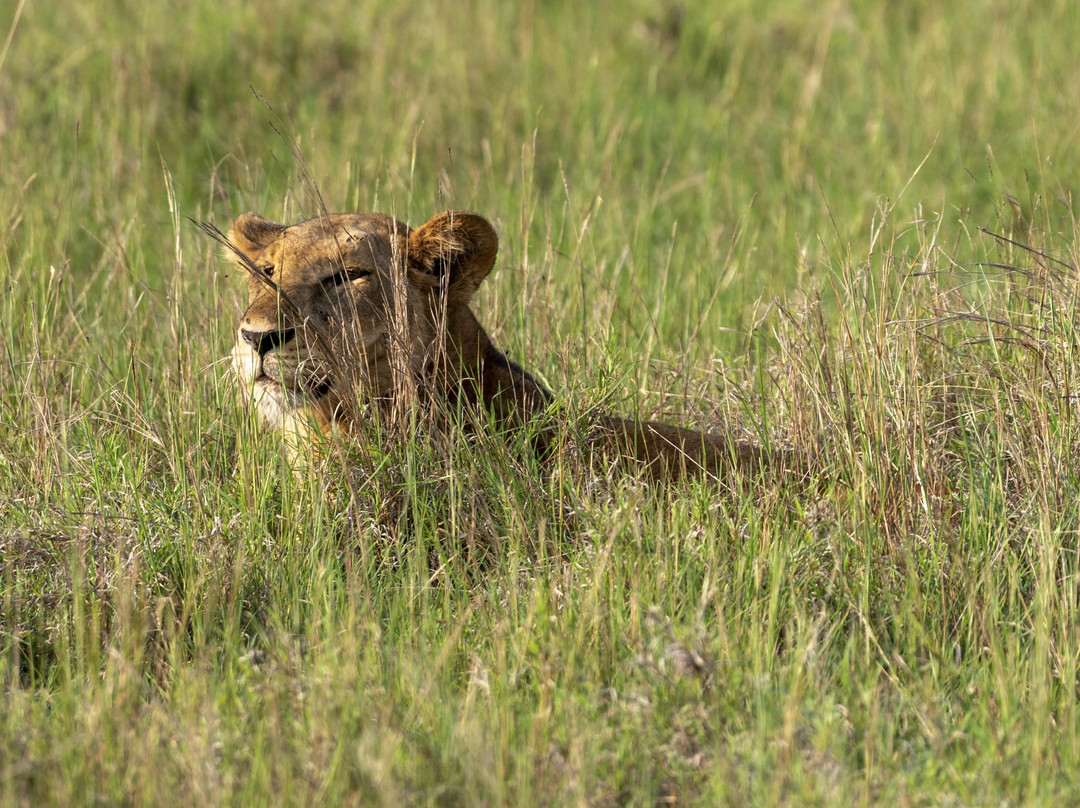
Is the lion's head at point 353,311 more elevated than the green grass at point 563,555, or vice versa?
the lion's head at point 353,311

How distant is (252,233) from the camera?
450 centimetres

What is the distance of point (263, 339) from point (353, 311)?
281 millimetres

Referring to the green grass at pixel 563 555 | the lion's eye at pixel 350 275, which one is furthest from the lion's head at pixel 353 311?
the green grass at pixel 563 555

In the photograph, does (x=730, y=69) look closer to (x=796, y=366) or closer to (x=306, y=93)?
(x=306, y=93)

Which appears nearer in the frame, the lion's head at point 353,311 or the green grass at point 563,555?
the green grass at point 563,555

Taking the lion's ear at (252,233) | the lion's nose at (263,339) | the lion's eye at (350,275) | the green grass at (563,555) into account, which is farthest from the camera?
the lion's ear at (252,233)

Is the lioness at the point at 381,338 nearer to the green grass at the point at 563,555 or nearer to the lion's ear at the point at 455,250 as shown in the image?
the lion's ear at the point at 455,250

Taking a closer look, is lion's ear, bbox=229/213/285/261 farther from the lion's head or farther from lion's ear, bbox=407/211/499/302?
lion's ear, bbox=407/211/499/302

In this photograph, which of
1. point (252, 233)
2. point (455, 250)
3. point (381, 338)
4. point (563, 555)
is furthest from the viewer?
point (252, 233)

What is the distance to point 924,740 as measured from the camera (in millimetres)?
2854

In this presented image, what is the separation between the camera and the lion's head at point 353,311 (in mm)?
3824

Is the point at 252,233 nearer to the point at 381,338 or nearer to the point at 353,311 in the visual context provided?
the point at 381,338

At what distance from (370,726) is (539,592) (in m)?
0.64

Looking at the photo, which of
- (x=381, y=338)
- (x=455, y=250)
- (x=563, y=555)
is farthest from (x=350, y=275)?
(x=563, y=555)
